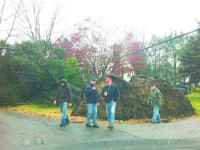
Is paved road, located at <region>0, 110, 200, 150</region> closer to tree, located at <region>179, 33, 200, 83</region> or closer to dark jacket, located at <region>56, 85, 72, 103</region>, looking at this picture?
dark jacket, located at <region>56, 85, 72, 103</region>

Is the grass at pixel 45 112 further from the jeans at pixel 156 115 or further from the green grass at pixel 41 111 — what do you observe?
the jeans at pixel 156 115

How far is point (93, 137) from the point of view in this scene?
31.1 ft

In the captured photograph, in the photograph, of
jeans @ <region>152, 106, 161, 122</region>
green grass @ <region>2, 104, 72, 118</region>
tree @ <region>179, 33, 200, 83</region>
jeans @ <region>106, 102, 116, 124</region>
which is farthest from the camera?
tree @ <region>179, 33, 200, 83</region>

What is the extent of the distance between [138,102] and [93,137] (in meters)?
6.39

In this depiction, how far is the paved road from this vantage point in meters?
8.23

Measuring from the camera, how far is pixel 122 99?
1552 centimetres

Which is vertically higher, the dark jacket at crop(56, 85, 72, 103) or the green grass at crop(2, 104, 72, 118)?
the dark jacket at crop(56, 85, 72, 103)

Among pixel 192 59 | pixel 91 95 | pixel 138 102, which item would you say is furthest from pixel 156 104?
pixel 192 59

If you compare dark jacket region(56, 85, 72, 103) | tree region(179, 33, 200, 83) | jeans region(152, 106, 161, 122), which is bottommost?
jeans region(152, 106, 161, 122)

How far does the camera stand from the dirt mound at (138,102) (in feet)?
49.3

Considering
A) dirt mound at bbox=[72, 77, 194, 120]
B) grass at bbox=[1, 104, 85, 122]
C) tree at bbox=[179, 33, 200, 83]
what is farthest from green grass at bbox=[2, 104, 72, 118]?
tree at bbox=[179, 33, 200, 83]

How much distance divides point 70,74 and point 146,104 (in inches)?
316

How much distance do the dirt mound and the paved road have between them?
3.18 metres

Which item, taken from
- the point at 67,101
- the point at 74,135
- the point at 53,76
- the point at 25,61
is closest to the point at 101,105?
the point at 67,101
